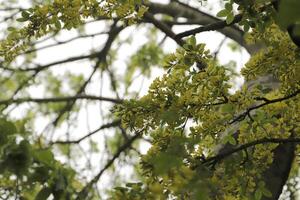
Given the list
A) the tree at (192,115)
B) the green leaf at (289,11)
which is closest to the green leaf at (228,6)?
the tree at (192,115)

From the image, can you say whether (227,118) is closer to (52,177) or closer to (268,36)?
(268,36)

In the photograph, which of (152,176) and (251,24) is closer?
(152,176)

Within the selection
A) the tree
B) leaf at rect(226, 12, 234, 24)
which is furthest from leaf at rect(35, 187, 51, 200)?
leaf at rect(226, 12, 234, 24)

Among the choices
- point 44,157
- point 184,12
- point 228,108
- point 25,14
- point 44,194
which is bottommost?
point 44,194

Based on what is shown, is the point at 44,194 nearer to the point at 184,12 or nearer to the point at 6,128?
the point at 6,128

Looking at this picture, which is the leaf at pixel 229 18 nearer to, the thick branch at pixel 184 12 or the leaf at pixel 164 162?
the leaf at pixel 164 162

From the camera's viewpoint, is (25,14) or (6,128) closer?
(6,128)

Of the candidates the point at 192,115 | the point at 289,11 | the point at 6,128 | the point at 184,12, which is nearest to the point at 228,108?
the point at 192,115

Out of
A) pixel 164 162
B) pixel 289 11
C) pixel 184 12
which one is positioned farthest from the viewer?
pixel 184 12

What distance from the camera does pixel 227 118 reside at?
1.87m

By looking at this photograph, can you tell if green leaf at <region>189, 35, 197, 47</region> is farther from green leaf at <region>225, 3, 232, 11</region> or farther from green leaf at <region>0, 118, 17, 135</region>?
green leaf at <region>0, 118, 17, 135</region>

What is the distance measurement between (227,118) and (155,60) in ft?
12.9

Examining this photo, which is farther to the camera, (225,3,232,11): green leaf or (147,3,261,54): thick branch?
(147,3,261,54): thick branch

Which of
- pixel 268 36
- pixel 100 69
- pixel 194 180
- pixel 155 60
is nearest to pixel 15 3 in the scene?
pixel 100 69
